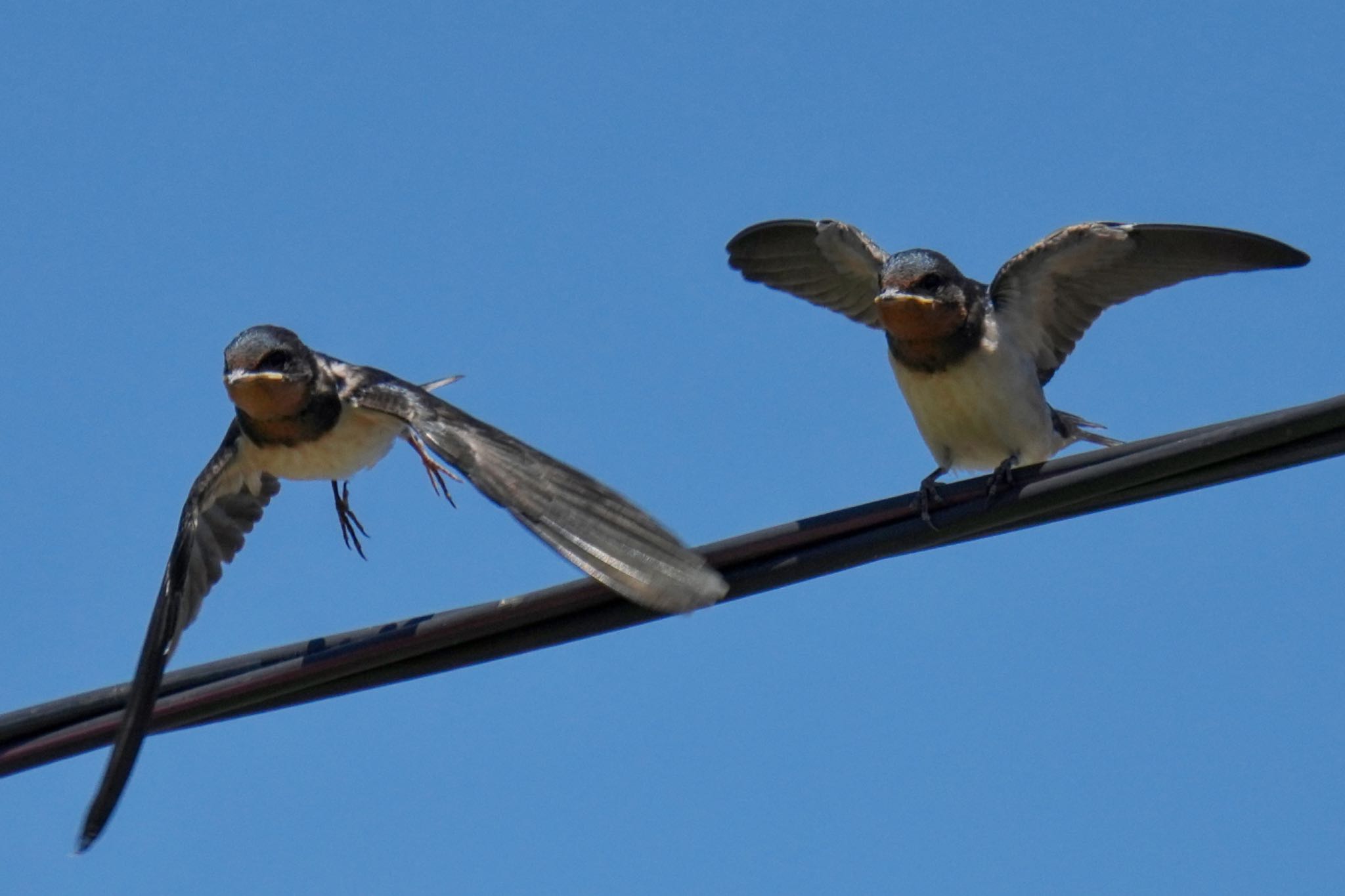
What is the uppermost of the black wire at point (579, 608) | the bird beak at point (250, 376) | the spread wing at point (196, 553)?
the bird beak at point (250, 376)

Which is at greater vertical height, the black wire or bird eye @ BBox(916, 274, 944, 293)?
bird eye @ BBox(916, 274, 944, 293)

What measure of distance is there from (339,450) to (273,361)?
0.32m

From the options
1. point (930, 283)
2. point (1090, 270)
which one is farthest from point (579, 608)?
point (1090, 270)

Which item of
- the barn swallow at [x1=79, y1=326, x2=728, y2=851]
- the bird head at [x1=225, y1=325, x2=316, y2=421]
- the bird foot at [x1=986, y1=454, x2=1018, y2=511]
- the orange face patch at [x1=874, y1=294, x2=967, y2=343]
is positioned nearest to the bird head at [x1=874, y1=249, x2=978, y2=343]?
the orange face patch at [x1=874, y1=294, x2=967, y2=343]

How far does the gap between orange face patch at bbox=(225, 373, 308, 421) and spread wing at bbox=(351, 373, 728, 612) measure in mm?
488

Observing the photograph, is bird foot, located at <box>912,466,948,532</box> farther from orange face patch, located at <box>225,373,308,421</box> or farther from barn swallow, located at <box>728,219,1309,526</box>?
orange face patch, located at <box>225,373,308,421</box>

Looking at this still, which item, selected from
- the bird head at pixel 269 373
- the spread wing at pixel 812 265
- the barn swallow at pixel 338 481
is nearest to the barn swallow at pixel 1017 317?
the spread wing at pixel 812 265

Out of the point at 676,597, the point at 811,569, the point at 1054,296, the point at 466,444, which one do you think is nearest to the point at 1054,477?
the point at 811,569

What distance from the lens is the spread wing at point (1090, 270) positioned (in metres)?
5.24

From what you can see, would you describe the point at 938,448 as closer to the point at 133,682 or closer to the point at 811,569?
the point at 811,569

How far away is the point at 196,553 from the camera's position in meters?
5.40

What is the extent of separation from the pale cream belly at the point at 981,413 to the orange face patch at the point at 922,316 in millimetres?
108

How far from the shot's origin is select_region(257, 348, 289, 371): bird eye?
525 cm

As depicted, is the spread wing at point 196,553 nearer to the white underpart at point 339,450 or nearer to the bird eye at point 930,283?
the white underpart at point 339,450
